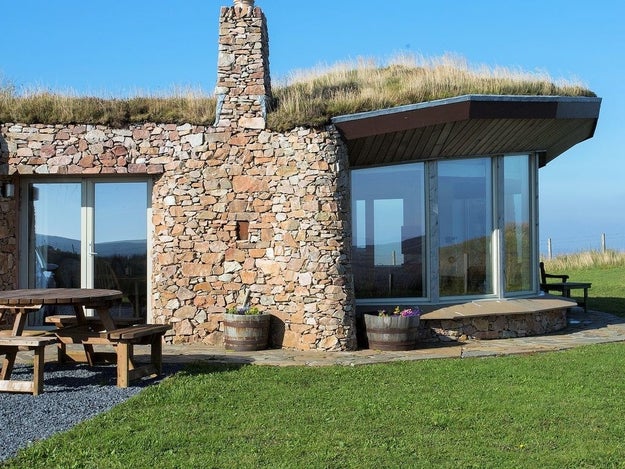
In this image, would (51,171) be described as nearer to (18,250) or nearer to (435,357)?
(18,250)

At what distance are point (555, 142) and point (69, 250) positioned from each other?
7.66m

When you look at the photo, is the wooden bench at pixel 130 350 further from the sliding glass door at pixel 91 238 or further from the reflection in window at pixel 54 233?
the reflection in window at pixel 54 233

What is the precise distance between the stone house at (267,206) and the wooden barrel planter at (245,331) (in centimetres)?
35

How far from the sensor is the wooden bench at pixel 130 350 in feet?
22.3

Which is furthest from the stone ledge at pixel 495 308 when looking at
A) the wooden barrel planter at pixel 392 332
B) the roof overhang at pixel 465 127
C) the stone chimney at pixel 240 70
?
the stone chimney at pixel 240 70

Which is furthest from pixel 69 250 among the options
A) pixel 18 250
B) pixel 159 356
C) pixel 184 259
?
pixel 159 356

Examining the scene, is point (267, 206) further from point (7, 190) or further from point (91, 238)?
point (7, 190)

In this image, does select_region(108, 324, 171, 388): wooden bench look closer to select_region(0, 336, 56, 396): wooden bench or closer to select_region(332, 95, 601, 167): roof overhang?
select_region(0, 336, 56, 396): wooden bench

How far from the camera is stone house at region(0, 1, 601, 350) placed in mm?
9141

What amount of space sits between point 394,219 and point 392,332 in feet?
7.02

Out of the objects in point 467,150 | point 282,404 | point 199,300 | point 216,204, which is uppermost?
point 467,150

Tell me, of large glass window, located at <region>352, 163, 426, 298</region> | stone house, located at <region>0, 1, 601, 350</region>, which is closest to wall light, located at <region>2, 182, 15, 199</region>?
stone house, located at <region>0, 1, 601, 350</region>

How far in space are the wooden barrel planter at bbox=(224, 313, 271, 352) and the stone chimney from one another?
2606mm

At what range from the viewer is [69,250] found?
1006cm
